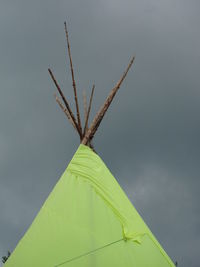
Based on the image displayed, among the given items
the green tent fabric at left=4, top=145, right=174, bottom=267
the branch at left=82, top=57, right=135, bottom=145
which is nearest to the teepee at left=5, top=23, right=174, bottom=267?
the green tent fabric at left=4, top=145, right=174, bottom=267

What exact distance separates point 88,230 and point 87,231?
2 centimetres

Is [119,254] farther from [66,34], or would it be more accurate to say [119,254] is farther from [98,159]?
[66,34]

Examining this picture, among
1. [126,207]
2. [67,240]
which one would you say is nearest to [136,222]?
[126,207]

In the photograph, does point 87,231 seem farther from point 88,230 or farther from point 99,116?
point 99,116

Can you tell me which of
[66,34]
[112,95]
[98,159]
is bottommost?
[98,159]

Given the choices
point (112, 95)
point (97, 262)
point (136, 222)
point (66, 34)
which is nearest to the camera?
point (97, 262)

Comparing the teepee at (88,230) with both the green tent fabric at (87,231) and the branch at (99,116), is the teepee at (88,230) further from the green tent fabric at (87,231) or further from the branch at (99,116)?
the branch at (99,116)

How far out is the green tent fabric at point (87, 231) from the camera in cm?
536

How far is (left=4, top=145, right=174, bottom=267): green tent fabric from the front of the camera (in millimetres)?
5355

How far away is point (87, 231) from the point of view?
5539 millimetres

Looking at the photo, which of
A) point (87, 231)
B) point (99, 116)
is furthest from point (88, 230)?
point (99, 116)

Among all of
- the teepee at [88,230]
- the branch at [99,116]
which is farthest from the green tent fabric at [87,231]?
the branch at [99,116]

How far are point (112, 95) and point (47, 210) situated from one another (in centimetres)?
307

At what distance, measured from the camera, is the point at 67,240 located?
546 cm
